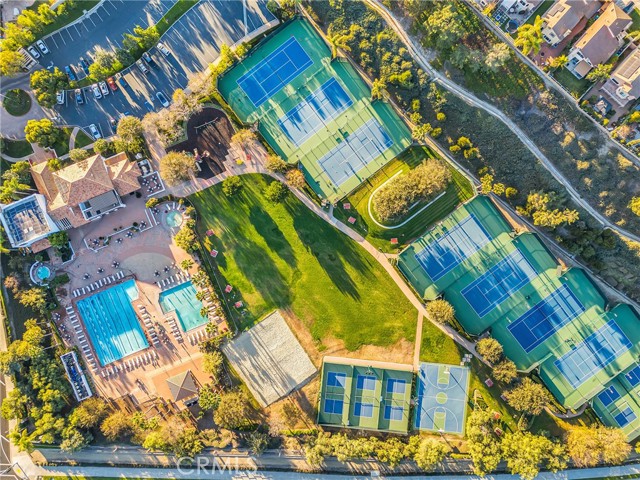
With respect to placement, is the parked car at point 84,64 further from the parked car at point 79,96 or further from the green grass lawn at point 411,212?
the green grass lawn at point 411,212

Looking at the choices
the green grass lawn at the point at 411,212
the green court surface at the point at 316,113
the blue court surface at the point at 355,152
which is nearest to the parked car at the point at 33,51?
the green court surface at the point at 316,113

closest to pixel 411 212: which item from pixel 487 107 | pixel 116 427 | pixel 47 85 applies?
pixel 487 107

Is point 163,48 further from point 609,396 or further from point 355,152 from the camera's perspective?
point 609,396

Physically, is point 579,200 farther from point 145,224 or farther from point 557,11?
point 145,224

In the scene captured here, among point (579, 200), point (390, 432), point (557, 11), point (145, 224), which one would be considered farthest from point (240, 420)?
point (557, 11)

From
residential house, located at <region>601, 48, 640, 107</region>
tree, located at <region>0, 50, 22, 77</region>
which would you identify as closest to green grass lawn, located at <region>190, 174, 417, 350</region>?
tree, located at <region>0, 50, 22, 77</region>

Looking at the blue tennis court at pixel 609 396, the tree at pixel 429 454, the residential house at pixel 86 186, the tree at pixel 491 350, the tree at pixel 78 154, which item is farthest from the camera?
the blue tennis court at pixel 609 396
